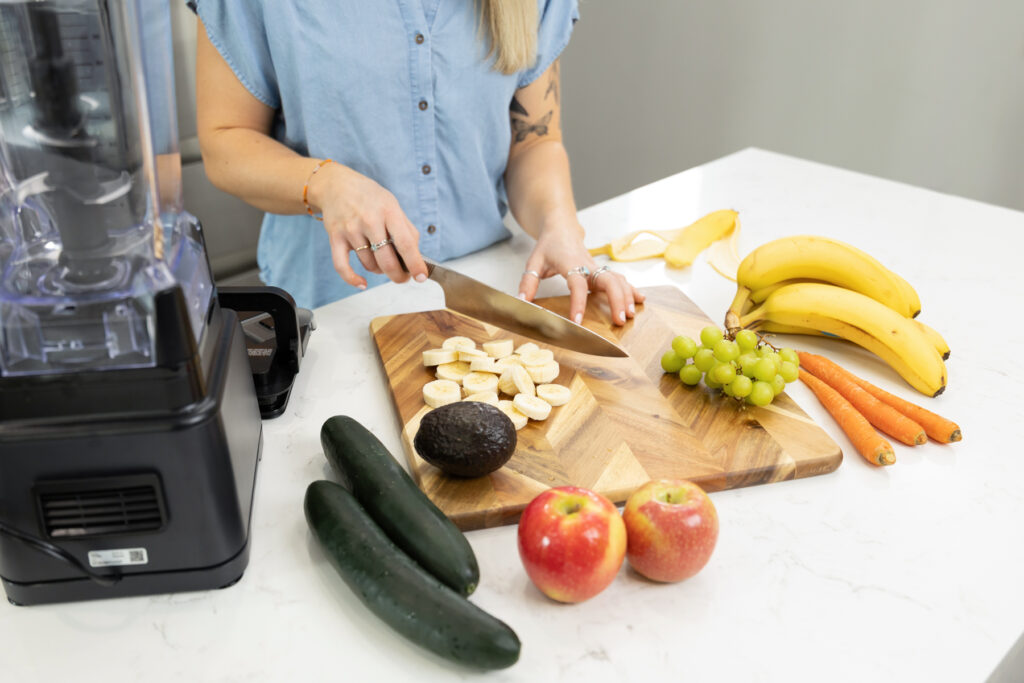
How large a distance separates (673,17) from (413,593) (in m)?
3.13

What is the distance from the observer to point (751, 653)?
2.63 ft

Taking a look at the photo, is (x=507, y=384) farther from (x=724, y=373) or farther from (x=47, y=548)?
(x=47, y=548)

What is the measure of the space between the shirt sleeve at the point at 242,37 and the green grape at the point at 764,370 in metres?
1.05

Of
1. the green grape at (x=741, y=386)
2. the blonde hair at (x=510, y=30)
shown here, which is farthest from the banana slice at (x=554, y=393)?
the blonde hair at (x=510, y=30)

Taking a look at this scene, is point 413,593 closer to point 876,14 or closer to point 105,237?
point 105,237

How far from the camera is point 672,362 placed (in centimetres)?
122

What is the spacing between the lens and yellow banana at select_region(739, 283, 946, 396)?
48.0 inches

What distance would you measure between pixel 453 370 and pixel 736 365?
0.41 m

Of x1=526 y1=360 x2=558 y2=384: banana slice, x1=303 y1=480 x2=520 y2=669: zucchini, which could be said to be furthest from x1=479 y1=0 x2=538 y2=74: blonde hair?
x1=303 y1=480 x2=520 y2=669: zucchini

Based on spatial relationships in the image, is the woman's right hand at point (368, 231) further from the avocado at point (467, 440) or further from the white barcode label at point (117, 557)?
the white barcode label at point (117, 557)

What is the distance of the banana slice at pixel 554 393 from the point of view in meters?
1.15

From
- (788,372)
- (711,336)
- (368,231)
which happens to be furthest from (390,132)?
(788,372)

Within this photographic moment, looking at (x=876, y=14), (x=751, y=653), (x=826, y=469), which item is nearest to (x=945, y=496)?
(x=826, y=469)

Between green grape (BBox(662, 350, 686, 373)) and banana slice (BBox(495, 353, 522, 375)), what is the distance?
0.71 ft
